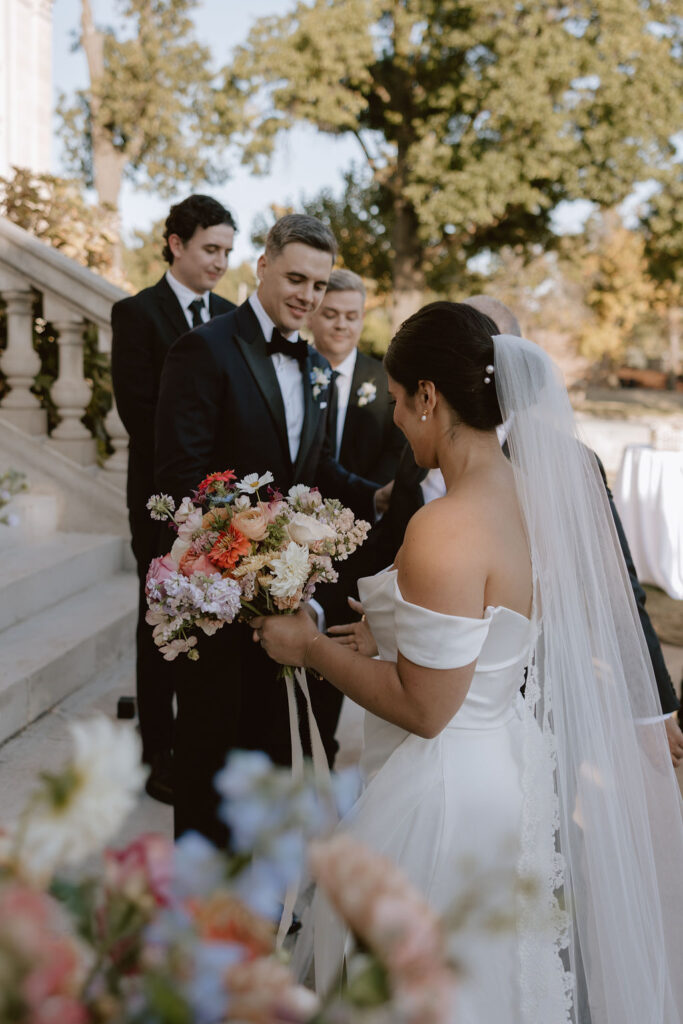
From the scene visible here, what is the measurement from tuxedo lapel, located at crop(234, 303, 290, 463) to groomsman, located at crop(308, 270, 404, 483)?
1415 millimetres

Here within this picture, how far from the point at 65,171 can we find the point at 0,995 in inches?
1101

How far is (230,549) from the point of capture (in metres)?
Result: 2.09

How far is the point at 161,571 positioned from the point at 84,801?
1554mm

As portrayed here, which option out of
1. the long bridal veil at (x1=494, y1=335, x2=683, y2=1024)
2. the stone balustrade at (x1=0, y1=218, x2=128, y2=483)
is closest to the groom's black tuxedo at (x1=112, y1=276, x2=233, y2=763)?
the stone balustrade at (x1=0, y1=218, x2=128, y2=483)

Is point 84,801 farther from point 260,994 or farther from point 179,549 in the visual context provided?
point 179,549

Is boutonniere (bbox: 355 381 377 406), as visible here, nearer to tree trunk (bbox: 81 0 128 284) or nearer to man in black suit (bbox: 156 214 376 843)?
man in black suit (bbox: 156 214 376 843)

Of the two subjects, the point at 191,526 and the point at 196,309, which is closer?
the point at 191,526

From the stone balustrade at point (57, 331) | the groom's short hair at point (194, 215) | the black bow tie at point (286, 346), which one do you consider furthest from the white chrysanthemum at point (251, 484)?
the stone balustrade at point (57, 331)

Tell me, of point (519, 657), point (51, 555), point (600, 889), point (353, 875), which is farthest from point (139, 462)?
point (353, 875)

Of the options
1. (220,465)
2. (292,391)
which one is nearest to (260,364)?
(292,391)

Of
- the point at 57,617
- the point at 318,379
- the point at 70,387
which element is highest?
the point at 318,379

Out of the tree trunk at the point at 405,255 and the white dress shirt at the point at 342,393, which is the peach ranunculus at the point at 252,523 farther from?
the tree trunk at the point at 405,255

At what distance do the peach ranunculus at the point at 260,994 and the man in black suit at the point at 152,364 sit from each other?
307 centimetres

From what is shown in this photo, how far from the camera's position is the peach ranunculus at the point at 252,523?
2084mm
